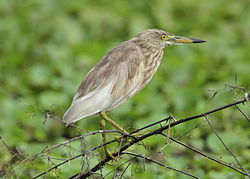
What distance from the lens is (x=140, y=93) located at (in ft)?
12.9

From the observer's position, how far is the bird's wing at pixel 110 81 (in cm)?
255

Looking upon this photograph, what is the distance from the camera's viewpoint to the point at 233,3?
20.9 ft

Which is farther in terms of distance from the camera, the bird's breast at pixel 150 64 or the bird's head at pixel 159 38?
the bird's head at pixel 159 38

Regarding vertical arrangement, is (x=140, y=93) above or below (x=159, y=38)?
below

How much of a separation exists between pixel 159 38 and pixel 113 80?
1.29 ft

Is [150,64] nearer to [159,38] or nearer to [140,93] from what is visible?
[159,38]

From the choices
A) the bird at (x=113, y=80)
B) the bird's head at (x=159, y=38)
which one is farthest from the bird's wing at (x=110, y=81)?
the bird's head at (x=159, y=38)

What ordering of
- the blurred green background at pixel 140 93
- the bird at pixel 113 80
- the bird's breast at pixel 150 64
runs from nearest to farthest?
the bird at pixel 113 80
the bird's breast at pixel 150 64
the blurred green background at pixel 140 93

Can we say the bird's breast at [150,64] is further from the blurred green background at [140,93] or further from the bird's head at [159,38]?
the blurred green background at [140,93]

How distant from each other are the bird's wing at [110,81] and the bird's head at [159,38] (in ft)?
0.49

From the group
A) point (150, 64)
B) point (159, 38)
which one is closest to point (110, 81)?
point (150, 64)

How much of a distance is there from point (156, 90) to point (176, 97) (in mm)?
262

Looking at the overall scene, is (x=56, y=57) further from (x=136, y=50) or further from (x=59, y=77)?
(x=136, y=50)

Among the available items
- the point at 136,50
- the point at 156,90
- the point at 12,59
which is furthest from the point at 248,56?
the point at 136,50
